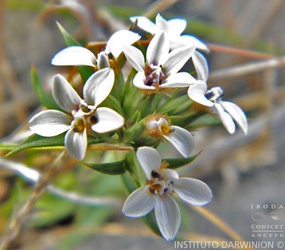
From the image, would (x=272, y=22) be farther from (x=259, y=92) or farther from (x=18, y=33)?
(x=18, y=33)

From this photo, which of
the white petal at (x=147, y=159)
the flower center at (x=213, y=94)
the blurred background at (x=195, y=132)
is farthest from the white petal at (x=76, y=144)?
the blurred background at (x=195, y=132)

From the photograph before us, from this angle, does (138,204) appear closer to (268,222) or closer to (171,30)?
(171,30)

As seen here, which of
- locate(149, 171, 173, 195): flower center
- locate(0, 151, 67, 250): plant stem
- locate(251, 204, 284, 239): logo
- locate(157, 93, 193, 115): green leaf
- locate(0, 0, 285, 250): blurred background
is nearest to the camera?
locate(149, 171, 173, 195): flower center

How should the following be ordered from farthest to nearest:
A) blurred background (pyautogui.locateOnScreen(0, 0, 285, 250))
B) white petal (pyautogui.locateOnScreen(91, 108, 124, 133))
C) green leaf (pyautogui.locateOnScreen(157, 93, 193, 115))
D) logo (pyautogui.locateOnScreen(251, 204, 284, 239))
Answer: blurred background (pyautogui.locateOnScreen(0, 0, 285, 250))
logo (pyautogui.locateOnScreen(251, 204, 284, 239))
green leaf (pyautogui.locateOnScreen(157, 93, 193, 115))
white petal (pyautogui.locateOnScreen(91, 108, 124, 133))

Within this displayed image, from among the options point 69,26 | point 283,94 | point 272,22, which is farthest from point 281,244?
point 69,26

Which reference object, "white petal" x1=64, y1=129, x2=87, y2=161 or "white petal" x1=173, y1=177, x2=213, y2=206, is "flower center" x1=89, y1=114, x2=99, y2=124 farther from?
"white petal" x1=173, y1=177, x2=213, y2=206

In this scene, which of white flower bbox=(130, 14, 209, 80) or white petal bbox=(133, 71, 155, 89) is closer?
white petal bbox=(133, 71, 155, 89)

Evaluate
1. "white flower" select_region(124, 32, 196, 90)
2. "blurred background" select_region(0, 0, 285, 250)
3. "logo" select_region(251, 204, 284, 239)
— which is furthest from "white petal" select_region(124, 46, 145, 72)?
"logo" select_region(251, 204, 284, 239)
